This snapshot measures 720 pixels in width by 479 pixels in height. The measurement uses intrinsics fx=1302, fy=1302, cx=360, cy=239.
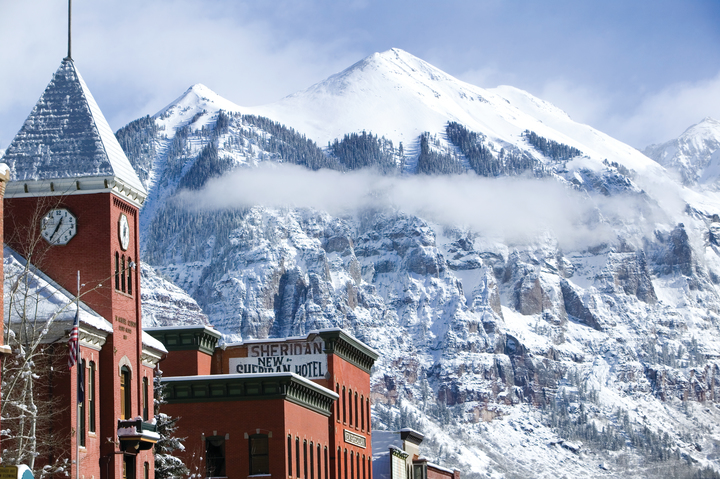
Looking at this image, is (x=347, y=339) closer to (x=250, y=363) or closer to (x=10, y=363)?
(x=250, y=363)

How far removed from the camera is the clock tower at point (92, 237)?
5241cm

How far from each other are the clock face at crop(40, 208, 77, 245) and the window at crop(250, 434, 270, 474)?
22.1 m

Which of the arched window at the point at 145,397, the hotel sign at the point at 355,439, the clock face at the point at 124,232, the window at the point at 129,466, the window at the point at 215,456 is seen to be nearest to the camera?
the clock face at the point at 124,232

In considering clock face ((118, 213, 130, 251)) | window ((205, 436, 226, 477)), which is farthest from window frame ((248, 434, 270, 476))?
clock face ((118, 213, 130, 251))

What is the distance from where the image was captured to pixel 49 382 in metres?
49.8

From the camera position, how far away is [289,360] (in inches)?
3356

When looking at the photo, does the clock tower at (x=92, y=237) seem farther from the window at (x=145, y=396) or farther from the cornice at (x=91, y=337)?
the window at (x=145, y=396)

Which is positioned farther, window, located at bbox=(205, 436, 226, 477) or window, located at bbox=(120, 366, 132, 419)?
window, located at bbox=(205, 436, 226, 477)

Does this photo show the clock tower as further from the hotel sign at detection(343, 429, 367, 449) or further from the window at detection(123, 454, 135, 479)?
the hotel sign at detection(343, 429, 367, 449)

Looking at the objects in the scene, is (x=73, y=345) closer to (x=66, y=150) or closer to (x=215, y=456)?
(x=66, y=150)

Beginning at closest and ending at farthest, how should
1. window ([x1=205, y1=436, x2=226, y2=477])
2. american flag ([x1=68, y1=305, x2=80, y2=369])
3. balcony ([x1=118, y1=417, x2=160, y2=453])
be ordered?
american flag ([x1=68, y1=305, x2=80, y2=369]) < balcony ([x1=118, y1=417, x2=160, y2=453]) < window ([x1=205, y1=436, x2=226, y2=477])

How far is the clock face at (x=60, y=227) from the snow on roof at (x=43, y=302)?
1.47 m

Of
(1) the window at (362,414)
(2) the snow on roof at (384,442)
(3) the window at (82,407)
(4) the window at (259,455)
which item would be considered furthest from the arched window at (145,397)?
(2) the snow on roof at (384,442)

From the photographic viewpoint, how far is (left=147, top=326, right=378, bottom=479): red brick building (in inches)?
2810
